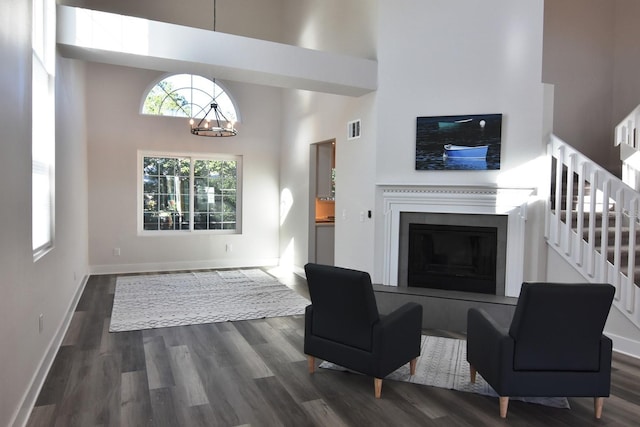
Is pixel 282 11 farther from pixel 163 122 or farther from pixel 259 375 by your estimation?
pixel 259 375

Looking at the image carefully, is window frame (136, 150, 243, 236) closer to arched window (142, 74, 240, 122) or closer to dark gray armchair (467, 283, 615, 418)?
arched window (142, 74, 240, 122)

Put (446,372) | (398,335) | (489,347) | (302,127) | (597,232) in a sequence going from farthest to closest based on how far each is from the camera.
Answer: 1. (302,127)
2. (597,232)
3. (446,372)
4. (398,335)
5. (489,347)

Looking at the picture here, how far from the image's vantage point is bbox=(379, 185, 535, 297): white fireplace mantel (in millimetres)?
4625

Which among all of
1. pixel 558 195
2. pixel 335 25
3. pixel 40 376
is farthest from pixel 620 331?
pixel 335 25

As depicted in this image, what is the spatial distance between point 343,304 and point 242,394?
947mm

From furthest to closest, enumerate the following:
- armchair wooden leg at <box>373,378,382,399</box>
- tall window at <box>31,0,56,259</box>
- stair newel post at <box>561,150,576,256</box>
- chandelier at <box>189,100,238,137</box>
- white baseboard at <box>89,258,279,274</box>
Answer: white baseboard at <box>89,258,279,274</box>
chandelier at <box>189,100,238,137</box>
stair newel post at <box>561,150,576,256</box>
tall window at <box>31,0,56,259</box>
armchair wooden leg at <box>373,378,382,399</box>

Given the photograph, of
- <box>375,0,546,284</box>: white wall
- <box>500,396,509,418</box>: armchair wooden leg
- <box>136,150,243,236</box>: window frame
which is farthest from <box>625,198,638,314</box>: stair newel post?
<box>136,150,243,236</box>: window frame

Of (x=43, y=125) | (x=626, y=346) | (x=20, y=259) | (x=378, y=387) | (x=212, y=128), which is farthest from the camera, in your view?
(x=212, y=128)

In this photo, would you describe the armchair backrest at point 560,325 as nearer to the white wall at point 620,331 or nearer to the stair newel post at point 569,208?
the white wall at point 620,331

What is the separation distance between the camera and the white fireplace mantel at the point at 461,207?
4625 mm

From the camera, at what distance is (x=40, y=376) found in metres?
3.08

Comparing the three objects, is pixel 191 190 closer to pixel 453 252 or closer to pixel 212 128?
pixel 212 128

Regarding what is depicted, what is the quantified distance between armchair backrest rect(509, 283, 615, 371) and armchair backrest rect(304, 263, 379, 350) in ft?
3.06

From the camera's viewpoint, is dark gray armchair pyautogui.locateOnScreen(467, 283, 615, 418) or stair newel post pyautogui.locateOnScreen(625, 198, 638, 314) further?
stair newel post pyautogui.locateOnScreen(625, 198, 638, 314)
